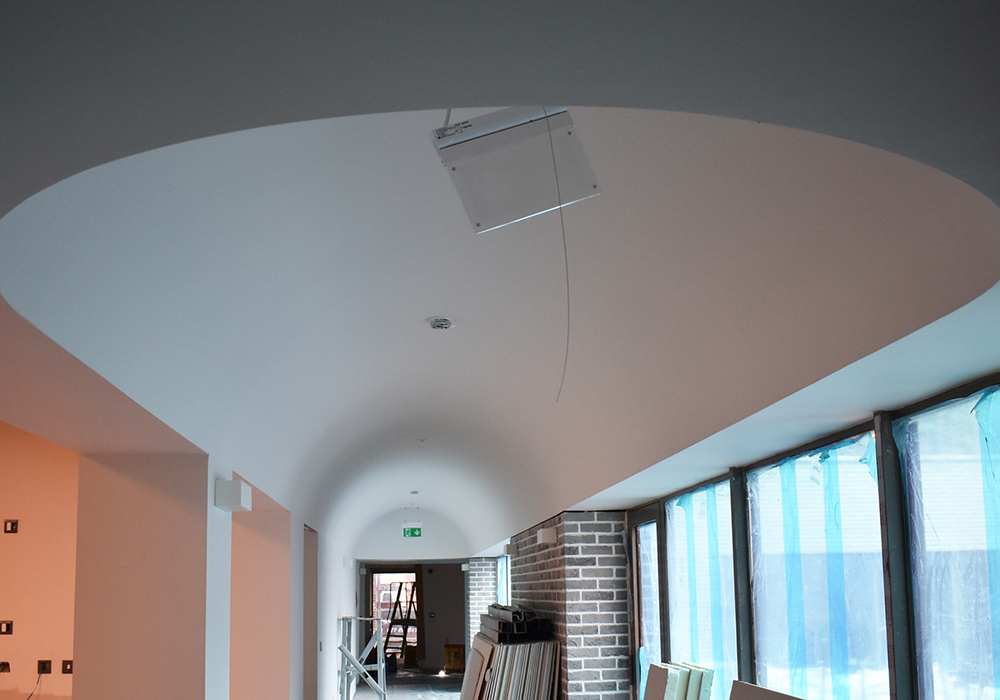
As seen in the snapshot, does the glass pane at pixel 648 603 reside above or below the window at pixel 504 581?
above

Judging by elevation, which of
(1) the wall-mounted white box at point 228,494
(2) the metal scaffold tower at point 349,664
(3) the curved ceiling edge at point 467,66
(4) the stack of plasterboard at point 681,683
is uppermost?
(3) the curved ceiling edge at point 467,66

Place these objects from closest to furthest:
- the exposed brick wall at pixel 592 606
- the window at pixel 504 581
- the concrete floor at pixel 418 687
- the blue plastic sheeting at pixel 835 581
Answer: the blue plastic sheeting at pixel 835 581
the exposed brick wall at pixel 592 606
the window at pixel 504 581
the concrete floor at pixel 418 687

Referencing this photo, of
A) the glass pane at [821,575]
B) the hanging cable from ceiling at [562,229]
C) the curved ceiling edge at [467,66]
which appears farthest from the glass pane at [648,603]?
the curved ceiling edge at [467,66]

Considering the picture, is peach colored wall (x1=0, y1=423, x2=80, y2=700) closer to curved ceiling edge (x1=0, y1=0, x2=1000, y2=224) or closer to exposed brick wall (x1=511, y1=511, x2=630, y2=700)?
exposed brick wall (x1=511, y1=511, x2=630, y2=700)

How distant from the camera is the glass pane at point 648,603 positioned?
555cm

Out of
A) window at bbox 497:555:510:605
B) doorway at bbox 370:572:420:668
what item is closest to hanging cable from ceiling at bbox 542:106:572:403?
window at bbox 497:555:510:605

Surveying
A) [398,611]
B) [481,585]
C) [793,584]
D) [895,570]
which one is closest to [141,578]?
[793,584]

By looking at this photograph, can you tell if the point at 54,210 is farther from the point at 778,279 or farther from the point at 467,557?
the point at 467,557

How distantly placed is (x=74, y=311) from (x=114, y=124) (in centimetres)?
109

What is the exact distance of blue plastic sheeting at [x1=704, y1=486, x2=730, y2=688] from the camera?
179 inches

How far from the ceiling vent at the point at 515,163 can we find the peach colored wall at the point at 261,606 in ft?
14.4

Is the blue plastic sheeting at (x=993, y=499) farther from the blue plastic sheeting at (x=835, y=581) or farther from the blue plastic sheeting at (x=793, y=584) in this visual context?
the blue plastic sheeting at (x=793, y=584)

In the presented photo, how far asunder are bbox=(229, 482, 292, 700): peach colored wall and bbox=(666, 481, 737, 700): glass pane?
285 cm

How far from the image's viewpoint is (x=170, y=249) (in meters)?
2.41
